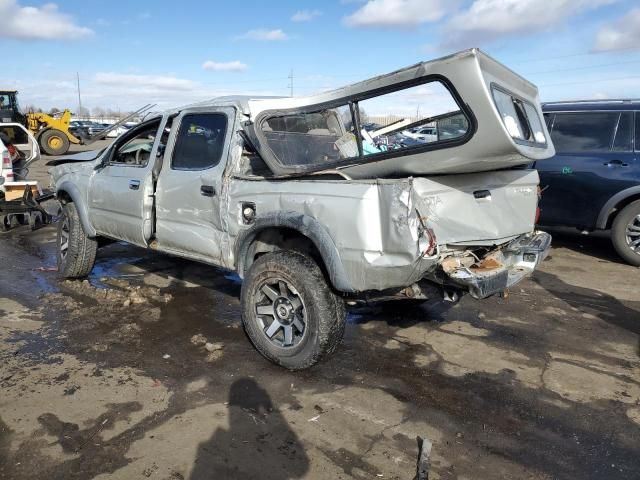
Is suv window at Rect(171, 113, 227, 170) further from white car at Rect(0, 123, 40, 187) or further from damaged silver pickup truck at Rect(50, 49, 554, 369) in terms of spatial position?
white car at Rect(0, 123, 40, 187)

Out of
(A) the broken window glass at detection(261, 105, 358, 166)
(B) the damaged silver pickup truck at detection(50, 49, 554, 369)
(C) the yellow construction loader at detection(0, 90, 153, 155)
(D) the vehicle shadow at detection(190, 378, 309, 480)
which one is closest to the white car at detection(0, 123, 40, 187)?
(B) the damaged silver pickup truck at detection(50, 49, 554, 369)

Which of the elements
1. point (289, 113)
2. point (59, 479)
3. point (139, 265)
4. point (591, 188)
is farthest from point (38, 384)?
point (591, 188)

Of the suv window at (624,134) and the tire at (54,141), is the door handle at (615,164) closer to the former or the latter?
the suv window at (624,134)

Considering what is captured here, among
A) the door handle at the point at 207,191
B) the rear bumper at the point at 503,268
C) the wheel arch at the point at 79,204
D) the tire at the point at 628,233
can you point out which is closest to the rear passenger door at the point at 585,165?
the tire at the point at 628,233

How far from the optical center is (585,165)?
6945mm

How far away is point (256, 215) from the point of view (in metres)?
3.85

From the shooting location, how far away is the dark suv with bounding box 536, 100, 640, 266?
6.74m

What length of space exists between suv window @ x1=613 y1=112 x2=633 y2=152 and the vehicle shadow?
19.4ft

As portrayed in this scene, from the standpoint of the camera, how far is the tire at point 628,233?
6.73 m

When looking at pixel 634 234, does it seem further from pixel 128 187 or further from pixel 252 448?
pixel 128 187

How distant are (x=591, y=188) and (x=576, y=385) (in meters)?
4.00

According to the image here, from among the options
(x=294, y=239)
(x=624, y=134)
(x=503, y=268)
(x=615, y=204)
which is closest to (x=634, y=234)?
(x=615, y=204)

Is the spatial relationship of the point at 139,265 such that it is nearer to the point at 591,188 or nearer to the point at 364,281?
the point at 364,281

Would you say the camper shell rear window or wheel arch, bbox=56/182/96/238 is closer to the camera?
the camper shell rear window
